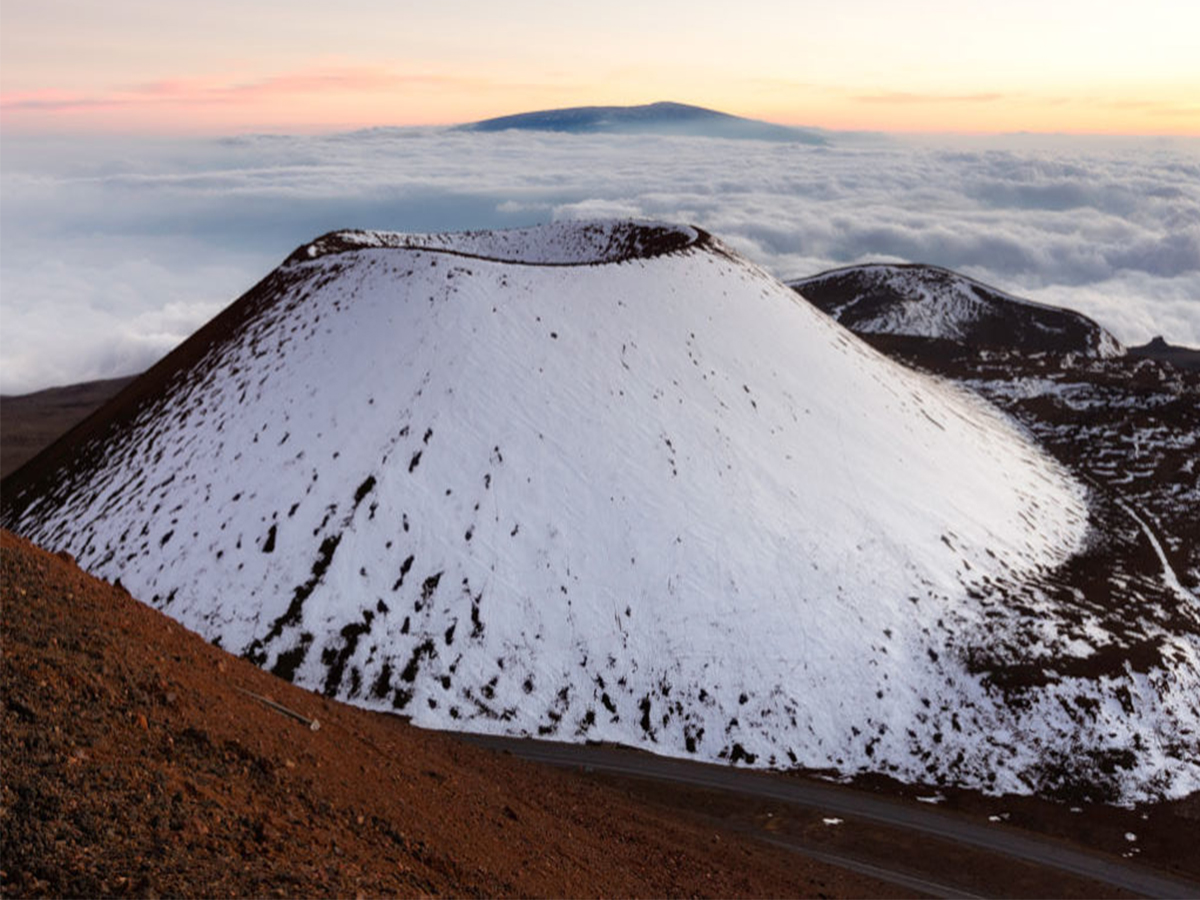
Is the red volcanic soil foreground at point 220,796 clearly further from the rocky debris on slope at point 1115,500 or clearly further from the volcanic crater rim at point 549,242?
the volcanic crater rim at point 549,242

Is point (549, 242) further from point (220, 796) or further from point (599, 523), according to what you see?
point (220, 796)

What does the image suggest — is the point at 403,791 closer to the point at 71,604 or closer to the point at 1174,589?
the point at 71,604

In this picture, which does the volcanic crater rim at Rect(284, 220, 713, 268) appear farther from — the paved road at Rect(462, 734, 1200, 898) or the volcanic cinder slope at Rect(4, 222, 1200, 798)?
the paved road at Rect(462, 734, 1200, 898)

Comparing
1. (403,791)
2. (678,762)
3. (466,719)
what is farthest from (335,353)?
(403,791)

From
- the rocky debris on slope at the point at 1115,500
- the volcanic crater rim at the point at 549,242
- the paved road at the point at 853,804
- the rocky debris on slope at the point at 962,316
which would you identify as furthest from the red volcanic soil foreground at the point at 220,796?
the rocky debris on slope at the point at 962,316

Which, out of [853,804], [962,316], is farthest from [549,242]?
[962,316]

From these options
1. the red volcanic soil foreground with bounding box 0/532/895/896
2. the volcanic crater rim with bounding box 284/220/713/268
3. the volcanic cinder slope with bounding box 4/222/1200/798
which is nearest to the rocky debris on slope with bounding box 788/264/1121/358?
the volcanic crater rim with bounding box 284/220/713/268
